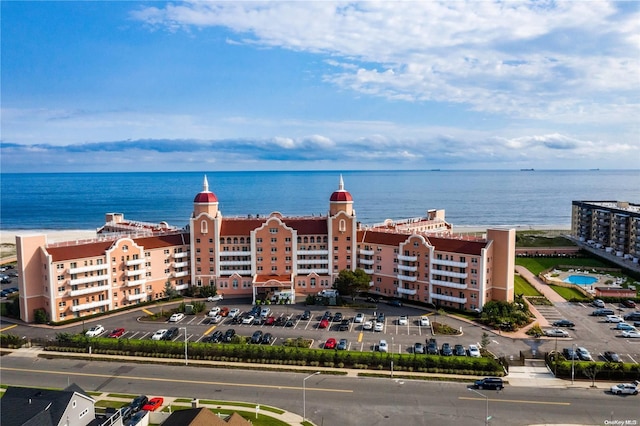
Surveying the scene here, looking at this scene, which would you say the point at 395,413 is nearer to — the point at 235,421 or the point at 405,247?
the point at 235,421

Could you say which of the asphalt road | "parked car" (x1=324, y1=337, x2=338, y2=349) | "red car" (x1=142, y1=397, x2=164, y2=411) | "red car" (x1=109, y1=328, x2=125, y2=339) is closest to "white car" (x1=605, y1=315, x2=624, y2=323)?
the asphalt road

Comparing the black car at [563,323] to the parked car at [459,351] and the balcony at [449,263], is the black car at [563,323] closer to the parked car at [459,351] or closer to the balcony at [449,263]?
the balcony at [449,263]

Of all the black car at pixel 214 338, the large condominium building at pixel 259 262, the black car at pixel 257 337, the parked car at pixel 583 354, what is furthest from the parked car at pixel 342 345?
the parked car at pixel 583 354

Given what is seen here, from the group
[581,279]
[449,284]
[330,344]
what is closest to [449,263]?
[449,284]

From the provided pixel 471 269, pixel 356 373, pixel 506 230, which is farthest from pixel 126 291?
pixel 506 230

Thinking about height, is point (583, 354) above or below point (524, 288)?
below

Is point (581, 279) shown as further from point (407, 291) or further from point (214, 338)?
point (214, 338)
